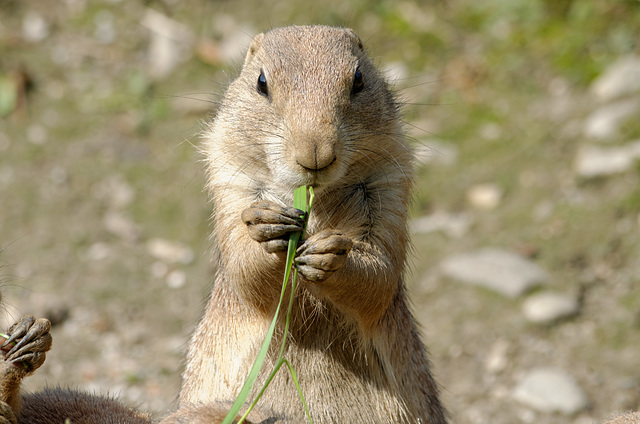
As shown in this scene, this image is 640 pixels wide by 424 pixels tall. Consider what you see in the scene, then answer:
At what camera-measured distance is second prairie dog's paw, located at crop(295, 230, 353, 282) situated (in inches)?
123

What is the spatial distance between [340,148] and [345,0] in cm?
562

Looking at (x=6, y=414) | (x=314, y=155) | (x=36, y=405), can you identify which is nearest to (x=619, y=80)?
(x=314, y=155)

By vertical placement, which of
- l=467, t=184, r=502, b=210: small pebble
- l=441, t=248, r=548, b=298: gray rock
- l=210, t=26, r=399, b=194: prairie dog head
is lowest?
l=210, t=26, r=399, b=194: prairie dog head

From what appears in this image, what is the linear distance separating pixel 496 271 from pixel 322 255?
317 cm

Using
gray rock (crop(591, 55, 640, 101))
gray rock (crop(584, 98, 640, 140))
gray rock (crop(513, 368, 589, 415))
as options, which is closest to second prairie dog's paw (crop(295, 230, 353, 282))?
gray rock (crop(513, 368, 589, 415))

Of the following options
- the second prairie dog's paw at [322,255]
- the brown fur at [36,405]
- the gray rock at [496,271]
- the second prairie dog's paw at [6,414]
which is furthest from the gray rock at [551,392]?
the second prairie dog's paw at [6,414]

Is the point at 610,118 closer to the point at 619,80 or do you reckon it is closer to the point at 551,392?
the point at 619,80

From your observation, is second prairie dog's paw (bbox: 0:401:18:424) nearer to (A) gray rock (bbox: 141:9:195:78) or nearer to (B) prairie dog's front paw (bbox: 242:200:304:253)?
(B) prairie dog's front paw (bbox: 242:200:304:253)

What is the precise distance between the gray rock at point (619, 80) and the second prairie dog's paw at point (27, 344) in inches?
217

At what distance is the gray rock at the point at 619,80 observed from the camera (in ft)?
22.4

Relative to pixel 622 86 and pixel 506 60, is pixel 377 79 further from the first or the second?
pixel 506 60

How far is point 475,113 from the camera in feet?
24.9

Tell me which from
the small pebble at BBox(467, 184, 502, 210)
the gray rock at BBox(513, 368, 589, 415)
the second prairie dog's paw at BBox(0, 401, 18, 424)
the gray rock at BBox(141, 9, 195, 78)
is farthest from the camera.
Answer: the gray rock at BBox(141, 9, 195, 78)

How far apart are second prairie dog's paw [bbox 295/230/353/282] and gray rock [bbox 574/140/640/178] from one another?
3.96m
